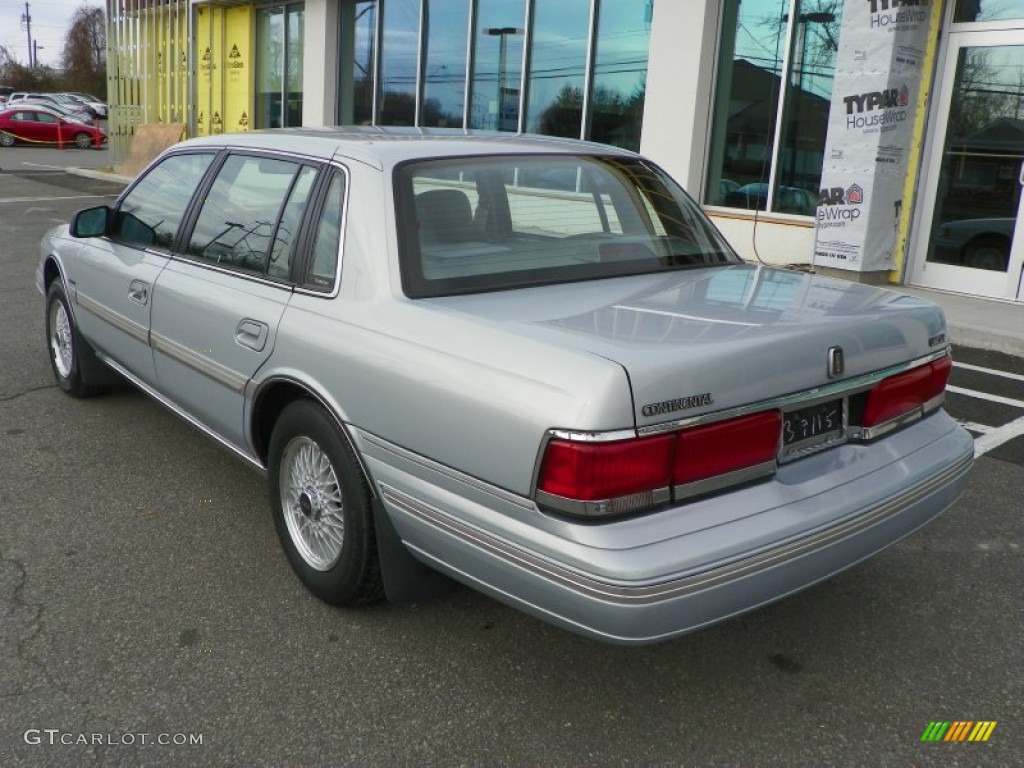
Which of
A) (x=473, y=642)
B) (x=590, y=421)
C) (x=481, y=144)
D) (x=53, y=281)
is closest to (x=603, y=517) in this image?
(x=590, y=421)

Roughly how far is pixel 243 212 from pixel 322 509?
1.28m

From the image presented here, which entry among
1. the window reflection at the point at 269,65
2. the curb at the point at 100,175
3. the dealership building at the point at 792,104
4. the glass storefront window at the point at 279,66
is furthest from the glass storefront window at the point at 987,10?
the curb at the point at 100,175

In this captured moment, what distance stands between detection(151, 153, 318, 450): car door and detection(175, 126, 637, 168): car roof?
0.09 meters

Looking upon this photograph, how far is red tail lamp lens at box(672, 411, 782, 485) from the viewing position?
2.37m

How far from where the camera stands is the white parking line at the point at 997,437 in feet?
16.5

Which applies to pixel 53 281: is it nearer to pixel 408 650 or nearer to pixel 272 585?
pixel 272 585

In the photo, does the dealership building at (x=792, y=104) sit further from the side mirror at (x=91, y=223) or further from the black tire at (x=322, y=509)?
the black tire at (x=322, y=509)

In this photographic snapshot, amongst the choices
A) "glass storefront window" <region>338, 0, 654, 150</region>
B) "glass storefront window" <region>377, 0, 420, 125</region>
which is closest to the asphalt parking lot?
"glass storefront window" <region>338, 0, 654, 150</region>

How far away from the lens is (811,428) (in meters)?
2.70

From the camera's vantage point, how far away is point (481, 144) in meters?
3.58

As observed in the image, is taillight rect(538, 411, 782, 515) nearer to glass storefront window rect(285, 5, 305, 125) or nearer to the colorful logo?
the colorful logo

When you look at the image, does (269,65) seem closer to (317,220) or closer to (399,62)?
(399,62)

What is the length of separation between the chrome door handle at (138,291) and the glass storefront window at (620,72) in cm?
876

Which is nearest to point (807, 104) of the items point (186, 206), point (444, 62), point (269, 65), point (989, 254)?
point (989, 254)
